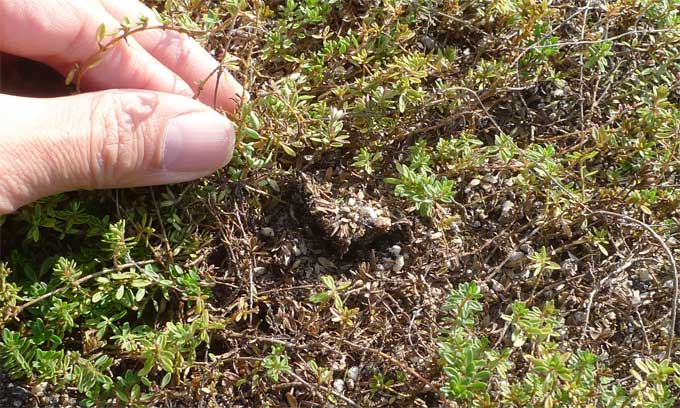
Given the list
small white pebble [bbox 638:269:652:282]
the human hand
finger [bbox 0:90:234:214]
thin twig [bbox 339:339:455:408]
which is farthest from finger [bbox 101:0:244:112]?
small white pebble [bbox 638:269:652:282]

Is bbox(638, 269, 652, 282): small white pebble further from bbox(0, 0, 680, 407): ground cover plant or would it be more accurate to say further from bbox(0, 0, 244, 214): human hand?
bbox(0, 0, 244, 214): human hand

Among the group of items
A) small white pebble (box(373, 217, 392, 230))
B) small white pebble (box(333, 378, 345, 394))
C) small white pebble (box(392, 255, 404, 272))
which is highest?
small white pebble (box(373, 217, 392, 230))

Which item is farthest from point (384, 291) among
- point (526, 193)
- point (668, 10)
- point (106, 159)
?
point (668, 10)

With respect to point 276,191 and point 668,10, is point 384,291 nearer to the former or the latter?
point 276,191

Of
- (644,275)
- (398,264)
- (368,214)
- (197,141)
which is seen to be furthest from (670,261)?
(197,141)

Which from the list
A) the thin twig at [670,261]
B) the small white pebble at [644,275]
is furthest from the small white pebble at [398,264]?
the small white pebble at [644,275]

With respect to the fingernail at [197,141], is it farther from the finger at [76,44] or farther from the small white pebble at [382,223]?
the small white pebble at [382,223]
